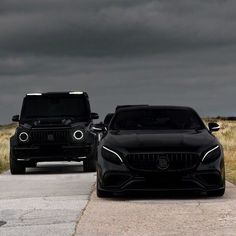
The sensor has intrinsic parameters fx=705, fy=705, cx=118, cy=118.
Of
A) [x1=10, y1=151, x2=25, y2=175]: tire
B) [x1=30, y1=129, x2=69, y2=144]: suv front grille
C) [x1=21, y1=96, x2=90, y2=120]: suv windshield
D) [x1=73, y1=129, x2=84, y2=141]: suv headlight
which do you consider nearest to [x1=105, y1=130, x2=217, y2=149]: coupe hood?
[x1=73, y1=129, x2=84, y2=141]: suv headlight

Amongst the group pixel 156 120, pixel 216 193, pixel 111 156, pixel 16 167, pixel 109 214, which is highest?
pixel 156 120

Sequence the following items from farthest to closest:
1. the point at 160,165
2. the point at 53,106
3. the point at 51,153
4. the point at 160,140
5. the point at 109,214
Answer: the point at 53,106 → the point at 51,153 → the point at 160,140 → the point at 160,165 → the point at 109,214

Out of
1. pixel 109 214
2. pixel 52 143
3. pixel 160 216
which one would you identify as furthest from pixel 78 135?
pixel 160 216

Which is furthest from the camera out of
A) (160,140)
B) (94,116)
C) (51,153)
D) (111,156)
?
(94,116)

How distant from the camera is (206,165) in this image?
10664mm

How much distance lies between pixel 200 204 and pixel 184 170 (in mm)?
732

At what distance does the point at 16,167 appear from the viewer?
58.5ft

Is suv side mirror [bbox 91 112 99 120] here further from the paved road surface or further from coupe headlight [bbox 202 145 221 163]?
coupe headlight [bbox 202 145 221 163]

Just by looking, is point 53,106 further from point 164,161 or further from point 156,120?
point 164,161

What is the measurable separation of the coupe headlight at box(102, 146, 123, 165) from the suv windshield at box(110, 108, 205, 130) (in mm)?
1310

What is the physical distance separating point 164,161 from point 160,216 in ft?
6.06

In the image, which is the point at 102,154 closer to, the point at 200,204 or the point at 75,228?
the point at 200,204

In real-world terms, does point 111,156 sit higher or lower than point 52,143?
higher

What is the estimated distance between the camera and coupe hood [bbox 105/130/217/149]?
10.8 meters
